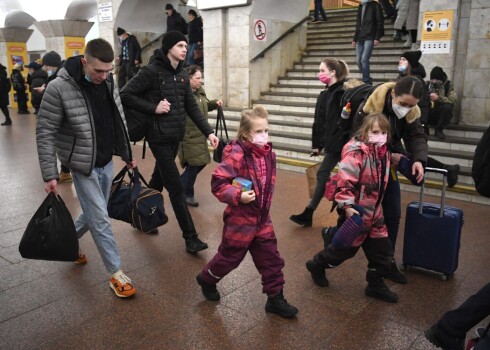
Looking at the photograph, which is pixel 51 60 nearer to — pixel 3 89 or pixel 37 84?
pixel 37 84

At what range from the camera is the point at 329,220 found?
5.29 meters

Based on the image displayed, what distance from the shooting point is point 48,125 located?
3164 millimetres

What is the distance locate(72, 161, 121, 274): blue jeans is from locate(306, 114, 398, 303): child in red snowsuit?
1.64m

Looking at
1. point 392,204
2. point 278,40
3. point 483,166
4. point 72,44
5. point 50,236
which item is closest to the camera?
point 483,166

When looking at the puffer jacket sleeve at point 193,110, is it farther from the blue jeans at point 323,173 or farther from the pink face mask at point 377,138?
the pink face mask at point 377,138

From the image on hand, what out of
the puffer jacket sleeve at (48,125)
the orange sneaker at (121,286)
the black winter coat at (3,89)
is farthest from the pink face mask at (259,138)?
the black winter coat at (3,89)

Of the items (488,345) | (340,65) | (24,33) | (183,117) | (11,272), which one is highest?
(24,33)

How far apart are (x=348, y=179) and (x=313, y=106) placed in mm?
6695

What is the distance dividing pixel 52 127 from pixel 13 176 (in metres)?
4.82

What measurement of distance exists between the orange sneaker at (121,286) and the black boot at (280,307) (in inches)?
41.2

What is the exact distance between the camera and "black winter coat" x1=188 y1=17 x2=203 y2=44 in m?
12.8

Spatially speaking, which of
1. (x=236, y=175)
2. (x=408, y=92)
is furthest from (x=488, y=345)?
(x=408, y=92)

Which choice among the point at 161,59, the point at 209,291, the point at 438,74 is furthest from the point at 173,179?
the point at 438,74

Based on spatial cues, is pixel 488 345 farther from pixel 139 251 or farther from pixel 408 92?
pixel 139 251
